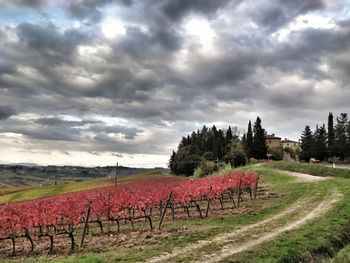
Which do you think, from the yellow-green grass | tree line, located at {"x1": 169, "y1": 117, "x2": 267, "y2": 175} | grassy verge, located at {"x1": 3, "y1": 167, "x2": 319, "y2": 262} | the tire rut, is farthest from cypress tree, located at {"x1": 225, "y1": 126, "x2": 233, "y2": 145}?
the tire rut

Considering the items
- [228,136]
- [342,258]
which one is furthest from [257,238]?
[228,136]

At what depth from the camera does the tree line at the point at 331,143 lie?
4672 inches

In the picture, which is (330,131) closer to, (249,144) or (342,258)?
(249,144)

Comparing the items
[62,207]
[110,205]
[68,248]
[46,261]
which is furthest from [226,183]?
[46,261]

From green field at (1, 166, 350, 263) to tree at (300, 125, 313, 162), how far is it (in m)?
101

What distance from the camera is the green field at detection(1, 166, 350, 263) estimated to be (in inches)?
717

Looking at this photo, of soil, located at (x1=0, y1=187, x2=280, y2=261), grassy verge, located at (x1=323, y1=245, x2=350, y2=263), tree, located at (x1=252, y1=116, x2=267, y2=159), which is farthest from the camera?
tree, located at (x1=252, y1=116, x2=267, y2=159)

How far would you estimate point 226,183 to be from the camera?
41.9m

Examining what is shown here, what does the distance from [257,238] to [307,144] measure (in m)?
124

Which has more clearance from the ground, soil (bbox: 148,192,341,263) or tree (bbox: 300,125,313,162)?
tree (bbox: 300,125,313,162)

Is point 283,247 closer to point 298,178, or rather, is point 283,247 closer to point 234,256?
point 234,256

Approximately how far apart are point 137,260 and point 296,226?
36.5ft

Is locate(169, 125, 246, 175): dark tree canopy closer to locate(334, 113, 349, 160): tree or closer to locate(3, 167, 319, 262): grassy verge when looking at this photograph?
locate(334, 113, 349, 160): tree

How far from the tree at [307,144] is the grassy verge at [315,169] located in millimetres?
54586
